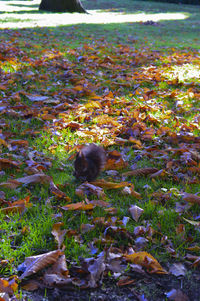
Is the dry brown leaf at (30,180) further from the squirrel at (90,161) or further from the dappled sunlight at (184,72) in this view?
the dappled sunlight at (184,72)

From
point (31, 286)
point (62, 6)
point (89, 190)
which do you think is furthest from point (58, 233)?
point (62, 6)

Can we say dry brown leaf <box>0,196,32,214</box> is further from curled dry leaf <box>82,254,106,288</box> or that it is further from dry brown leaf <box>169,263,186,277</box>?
dry brown leaf <box>169,263,186,277</box>

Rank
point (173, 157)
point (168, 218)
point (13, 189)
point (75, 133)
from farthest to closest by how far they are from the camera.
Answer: point (75, 133), point (173, 157), point (13, 189), point (168, 218)

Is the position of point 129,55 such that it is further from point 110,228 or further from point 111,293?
point 111,293

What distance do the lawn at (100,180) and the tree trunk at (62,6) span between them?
9.44 m

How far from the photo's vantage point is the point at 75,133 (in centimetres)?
356

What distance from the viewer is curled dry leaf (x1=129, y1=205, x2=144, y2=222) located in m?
2.28

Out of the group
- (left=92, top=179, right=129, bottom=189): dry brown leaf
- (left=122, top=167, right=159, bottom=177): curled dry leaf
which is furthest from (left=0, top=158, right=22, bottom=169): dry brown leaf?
(left=122, top=167, right=159, bottom=177): curled dry leaf

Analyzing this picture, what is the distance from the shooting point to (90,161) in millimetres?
2617

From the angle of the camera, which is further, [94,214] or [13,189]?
[13,189]

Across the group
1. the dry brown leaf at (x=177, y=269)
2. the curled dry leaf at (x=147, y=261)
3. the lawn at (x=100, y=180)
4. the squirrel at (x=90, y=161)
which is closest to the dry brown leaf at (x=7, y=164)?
the lawn at (x=100, y=180)

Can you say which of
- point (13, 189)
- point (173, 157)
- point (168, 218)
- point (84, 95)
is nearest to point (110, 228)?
point (168, 218)

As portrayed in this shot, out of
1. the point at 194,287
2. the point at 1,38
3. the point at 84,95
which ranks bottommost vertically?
the point at 194,287

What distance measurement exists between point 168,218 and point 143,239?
0.28m
